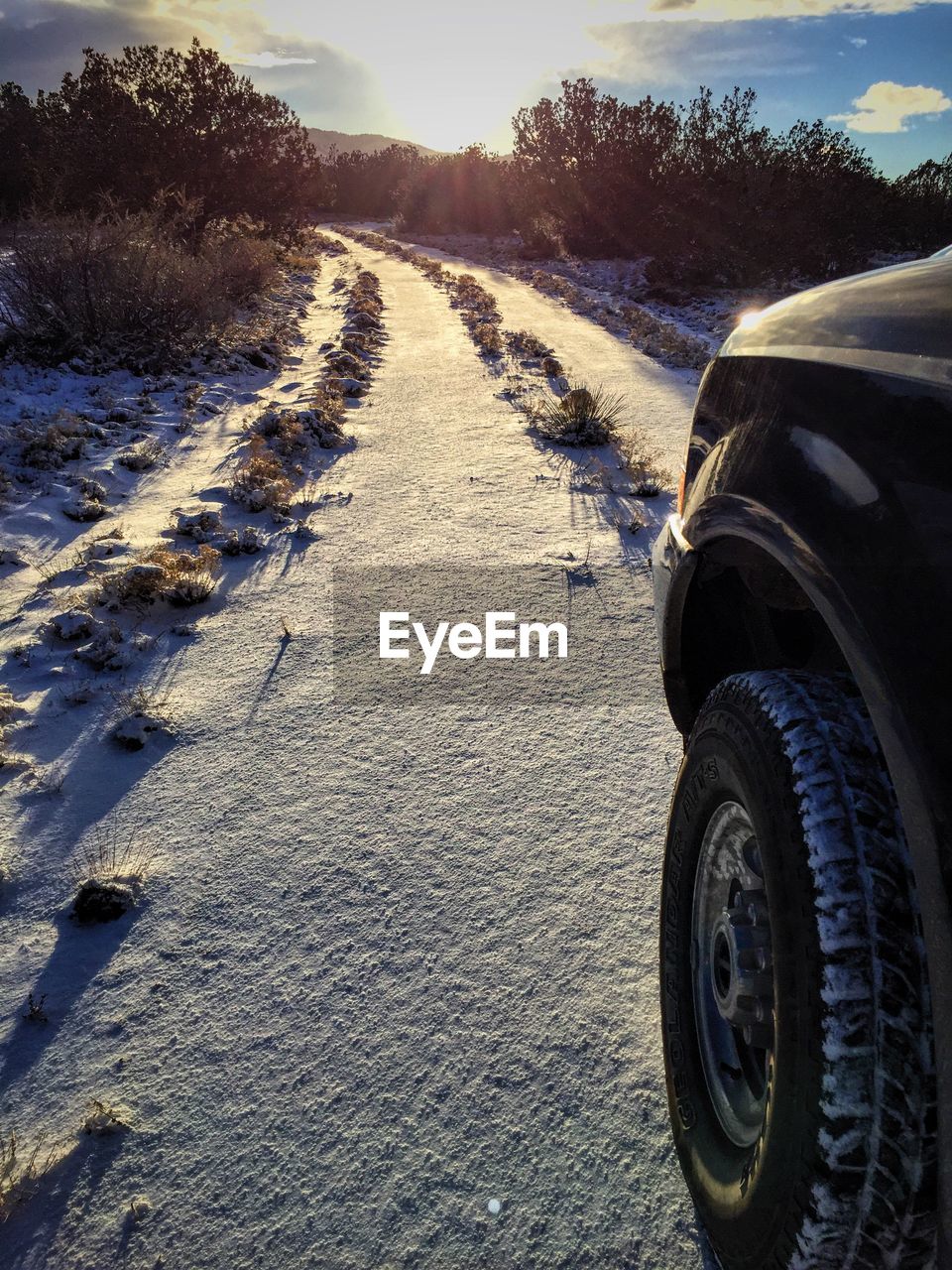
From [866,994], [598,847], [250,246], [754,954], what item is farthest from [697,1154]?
[250,246]

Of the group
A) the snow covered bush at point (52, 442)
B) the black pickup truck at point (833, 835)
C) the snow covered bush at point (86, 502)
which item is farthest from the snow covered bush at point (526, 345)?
the black pickup truck at point (833, 835)

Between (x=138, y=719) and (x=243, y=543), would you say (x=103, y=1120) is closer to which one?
(x=138, y=719)

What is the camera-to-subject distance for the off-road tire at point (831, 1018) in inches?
36.4

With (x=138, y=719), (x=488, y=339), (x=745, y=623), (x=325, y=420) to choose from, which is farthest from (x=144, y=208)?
(x=745, y=623)

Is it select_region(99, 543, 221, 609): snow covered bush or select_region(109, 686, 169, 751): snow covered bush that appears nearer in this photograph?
select_region(109, 686, 169, 751): snow covered bush

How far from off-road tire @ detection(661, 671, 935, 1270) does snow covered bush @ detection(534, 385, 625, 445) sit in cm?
622

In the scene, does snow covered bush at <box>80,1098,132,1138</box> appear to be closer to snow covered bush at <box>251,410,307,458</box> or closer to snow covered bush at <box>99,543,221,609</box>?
snow covered bush at <box>99,543,221,609</box>

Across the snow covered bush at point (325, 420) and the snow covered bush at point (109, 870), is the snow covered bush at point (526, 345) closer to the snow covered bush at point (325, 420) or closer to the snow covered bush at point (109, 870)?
the snow covered bush at point (325, 420)

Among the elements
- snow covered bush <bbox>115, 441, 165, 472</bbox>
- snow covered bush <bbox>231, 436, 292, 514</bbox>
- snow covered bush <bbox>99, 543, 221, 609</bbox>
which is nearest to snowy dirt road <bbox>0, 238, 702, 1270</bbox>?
snow covered bush <bbox>99, 543, 221, 609</bbox>

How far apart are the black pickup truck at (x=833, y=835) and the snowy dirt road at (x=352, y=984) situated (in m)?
0.38

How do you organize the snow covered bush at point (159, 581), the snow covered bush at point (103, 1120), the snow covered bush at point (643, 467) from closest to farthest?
the snow covered bush at point (103, 1120), the snow covered bush at point (159, 581), the snow covered bush at point (643, 467)

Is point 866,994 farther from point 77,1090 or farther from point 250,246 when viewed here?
point 250,246

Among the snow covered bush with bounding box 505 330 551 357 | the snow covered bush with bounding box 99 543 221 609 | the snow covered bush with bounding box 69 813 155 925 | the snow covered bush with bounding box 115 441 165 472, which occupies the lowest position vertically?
the snow covered bush with bounding box 69 813 155 925

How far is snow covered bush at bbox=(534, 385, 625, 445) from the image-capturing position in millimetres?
7211
